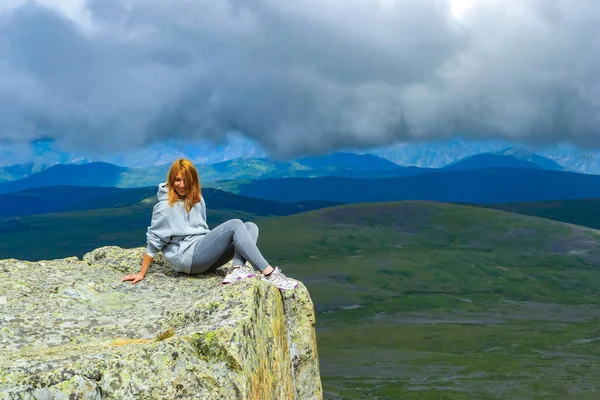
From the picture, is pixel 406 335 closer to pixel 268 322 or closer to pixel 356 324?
pixel 356 324

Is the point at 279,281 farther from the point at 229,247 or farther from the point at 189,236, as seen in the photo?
the point at 189,236

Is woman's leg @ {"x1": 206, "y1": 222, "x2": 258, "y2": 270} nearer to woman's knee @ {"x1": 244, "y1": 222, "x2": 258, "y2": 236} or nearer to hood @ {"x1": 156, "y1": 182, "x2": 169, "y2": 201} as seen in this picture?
woman's knee @ {"x1": 244, "y1": 222, "x2": 258, "y2": 236}

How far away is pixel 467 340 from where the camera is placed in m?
174

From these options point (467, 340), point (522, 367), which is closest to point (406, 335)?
point (467, 340)

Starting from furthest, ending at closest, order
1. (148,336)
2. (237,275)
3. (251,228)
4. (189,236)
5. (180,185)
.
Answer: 1. (251,228)
2. (189,236)
3. (180,185)
4. (237,275)
5. (148,336)

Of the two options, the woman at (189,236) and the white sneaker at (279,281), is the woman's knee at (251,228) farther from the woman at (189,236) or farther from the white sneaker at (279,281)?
the white sneaker at (279,281)

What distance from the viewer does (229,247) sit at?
63.6 feet

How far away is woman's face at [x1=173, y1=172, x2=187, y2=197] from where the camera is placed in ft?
63.3

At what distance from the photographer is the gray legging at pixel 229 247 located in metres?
18.6

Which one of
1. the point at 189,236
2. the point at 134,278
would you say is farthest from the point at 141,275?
the point at 189,236

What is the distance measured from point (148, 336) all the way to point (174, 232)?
17.3 ft

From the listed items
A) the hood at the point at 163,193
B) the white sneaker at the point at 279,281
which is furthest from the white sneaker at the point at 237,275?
the hood at the point at 163,193

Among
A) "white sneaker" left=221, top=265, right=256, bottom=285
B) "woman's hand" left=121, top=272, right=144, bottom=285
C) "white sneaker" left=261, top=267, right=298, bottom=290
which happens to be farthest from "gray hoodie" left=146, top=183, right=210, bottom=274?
"white sneaker" left=261, top=267, right=298, bottom=290

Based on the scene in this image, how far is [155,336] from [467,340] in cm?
17270
